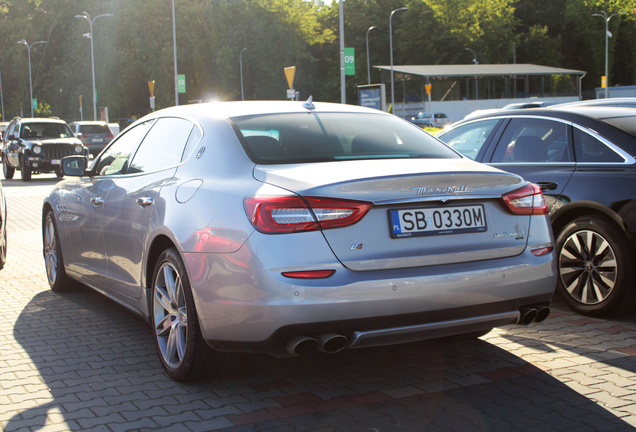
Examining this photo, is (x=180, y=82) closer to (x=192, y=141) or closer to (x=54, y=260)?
(x=54, y=260)

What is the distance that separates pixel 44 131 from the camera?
24.5m

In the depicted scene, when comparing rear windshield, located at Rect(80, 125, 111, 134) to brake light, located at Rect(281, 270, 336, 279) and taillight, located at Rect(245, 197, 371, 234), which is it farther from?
brake light, located at Rect(281, 270, 336, 279)

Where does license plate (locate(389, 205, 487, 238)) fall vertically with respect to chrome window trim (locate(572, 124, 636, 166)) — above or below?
below

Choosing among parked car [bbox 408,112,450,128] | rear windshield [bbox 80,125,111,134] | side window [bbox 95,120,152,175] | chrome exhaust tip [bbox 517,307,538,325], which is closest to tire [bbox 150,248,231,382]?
side window [bbox 95,120,152,175]

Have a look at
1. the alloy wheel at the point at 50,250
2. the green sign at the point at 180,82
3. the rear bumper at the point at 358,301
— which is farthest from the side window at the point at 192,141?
the green sign at the point at 180,82

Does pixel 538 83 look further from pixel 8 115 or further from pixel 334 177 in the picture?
pixel 334 177

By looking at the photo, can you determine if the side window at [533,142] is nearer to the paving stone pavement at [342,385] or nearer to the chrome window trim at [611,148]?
the chrome window trim at [611,148]

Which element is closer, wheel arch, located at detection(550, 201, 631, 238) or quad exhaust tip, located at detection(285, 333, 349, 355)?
quad exhaust tip, located at detection(285, 333, 349, 355)

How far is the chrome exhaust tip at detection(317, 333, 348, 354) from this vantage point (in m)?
3.37

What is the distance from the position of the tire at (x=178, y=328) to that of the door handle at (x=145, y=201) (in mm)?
387

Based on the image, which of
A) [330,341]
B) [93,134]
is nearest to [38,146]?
[93,134]

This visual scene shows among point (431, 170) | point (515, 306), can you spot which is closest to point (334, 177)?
point (431, 170)

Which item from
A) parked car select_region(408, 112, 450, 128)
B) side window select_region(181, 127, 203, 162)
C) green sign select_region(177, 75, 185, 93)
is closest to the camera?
side window select_region(181, 127, 203, 162)

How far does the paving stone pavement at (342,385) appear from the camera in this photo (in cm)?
349
